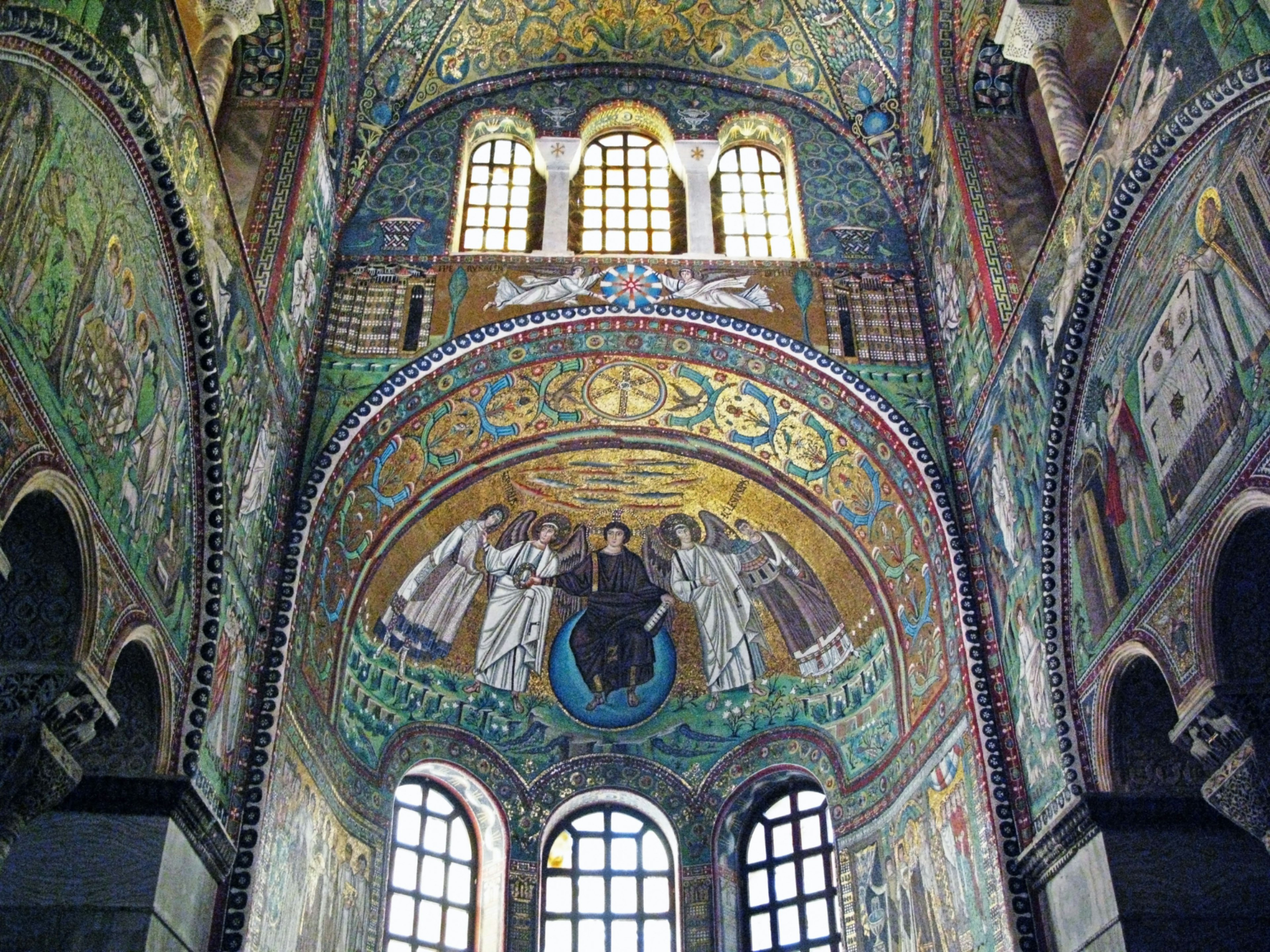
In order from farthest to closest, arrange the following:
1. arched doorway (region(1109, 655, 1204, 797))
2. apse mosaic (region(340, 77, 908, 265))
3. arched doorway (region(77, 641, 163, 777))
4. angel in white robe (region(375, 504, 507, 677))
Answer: apse mosaic (region(340, 77, 908, 265)) → angel in white robe (region(375, 504, 507, 677)) → arched doorway (region(1109, 655, 1204, 797)) → arched doorway (region(77, 641, 163, 777))

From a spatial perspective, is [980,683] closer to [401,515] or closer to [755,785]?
[755,785]

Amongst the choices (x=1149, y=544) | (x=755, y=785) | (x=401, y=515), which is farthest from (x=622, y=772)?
(x=1149, y=544)

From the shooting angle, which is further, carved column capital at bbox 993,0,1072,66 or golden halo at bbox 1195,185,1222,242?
carved column capital at bbox 993,0,1072,66

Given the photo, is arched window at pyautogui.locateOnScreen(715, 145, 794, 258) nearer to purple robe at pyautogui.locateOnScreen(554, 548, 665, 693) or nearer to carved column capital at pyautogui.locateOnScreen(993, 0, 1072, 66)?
carved column capital at pyautogui.locateOnScreen(993, 0, 1072, 66)

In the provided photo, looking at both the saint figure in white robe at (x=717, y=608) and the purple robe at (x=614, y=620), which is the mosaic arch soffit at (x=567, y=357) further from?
the purple robe at (x=614, y=620)

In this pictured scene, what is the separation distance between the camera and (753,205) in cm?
1412

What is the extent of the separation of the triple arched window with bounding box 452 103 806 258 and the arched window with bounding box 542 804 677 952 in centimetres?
591

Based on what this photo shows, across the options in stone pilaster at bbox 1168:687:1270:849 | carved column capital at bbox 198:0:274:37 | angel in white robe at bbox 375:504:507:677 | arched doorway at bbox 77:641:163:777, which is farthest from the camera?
angel in white robe at bbox 375:504:507:677

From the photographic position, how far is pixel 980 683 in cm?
1021

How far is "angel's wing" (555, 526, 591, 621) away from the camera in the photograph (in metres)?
13.8

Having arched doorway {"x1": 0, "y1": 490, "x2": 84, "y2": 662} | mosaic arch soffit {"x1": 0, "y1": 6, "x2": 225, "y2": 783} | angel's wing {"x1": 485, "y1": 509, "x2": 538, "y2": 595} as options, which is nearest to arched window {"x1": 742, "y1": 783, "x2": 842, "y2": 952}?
angel's wing {"x1": 485, "y1": 509, "x2": 538, "y2": 595}

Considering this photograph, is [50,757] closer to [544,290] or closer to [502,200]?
[544,290]

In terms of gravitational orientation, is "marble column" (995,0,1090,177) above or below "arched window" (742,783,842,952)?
above

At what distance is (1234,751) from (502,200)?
9.47m
